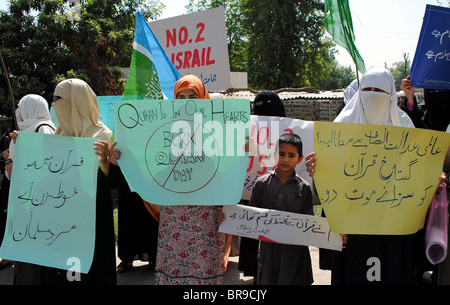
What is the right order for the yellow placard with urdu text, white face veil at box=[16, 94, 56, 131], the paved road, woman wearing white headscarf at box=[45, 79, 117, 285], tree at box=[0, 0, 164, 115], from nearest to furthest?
the yellow placard with urdu text < woman wearing white headscarf at box=[45, 79, 117, 285] < white face veil at box=[16, 94, 56, 131] < the paved road < tree at box=[0, 0, 164, 115]

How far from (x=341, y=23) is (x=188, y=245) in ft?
6.38

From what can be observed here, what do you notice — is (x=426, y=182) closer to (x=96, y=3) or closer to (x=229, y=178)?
(x=229, y=178)

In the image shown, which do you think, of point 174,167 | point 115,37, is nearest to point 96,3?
point 115,37

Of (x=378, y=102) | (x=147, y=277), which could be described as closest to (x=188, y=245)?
(x=147, y=277)

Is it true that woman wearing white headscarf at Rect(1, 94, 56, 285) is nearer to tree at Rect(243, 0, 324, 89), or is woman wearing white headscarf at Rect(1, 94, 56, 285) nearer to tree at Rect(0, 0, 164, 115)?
tree at Rect(0, 0, 164, 115)

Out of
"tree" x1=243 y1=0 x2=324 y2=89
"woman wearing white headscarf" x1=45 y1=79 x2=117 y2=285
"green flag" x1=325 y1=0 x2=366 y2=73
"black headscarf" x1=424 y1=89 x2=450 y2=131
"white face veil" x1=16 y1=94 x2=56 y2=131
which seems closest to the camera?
"woman wearing white headscarf" x1=45 y1=79 x2=117 y2=285

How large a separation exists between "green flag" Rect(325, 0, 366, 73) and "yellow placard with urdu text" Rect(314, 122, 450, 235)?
3.02 feet

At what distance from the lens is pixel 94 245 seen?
2.32m

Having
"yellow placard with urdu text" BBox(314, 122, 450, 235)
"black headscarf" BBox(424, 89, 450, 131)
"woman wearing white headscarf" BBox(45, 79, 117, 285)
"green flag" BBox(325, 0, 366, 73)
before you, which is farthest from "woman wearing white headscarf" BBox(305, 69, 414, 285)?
"woman wearing white headscarf" BBox(45, 79, 117, 285)

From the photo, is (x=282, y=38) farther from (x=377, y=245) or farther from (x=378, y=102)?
(x=377, y=245)

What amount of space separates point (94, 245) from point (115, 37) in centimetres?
938

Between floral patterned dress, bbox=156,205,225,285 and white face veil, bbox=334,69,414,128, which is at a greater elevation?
white face veil, bbox=334,69,414,128

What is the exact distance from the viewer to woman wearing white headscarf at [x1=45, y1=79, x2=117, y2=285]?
246 centimetres
